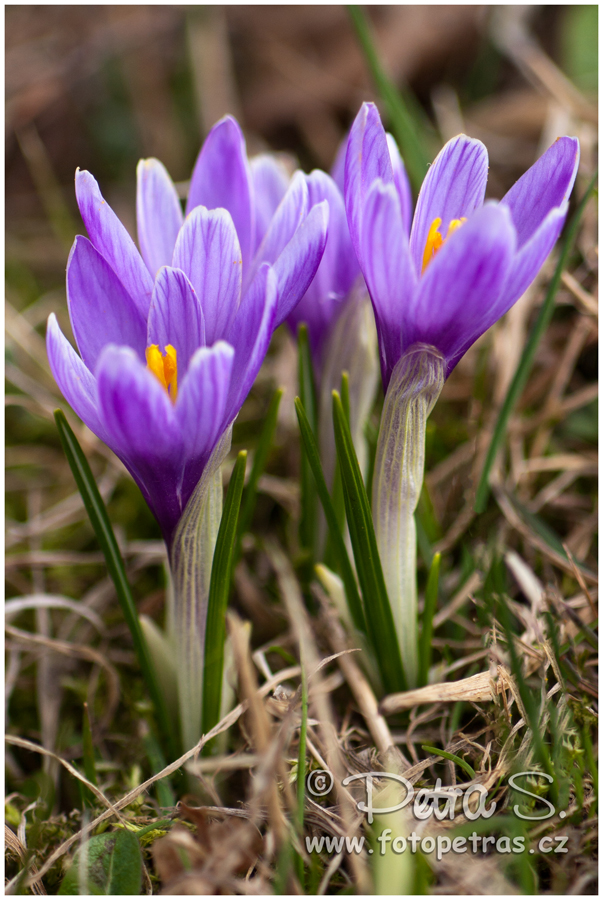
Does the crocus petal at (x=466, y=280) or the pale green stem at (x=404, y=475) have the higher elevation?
the crocus petal at (x=466, y=280)

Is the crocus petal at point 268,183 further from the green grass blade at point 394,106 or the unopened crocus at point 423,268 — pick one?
the green grass blade at point 394,106

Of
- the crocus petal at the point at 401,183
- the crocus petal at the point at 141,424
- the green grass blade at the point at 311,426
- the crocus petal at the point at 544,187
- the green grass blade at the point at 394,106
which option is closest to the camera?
the crocus petal at the point at 141,424

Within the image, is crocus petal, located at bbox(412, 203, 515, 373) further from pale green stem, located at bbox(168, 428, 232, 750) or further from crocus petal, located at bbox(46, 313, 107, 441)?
crocus petal, located at bbox(46, 313, 107, 441)

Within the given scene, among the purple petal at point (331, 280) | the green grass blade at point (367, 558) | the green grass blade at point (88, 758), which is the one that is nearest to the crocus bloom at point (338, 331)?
the purple petal at point (331, 280)

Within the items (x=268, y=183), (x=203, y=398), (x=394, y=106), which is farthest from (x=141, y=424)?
(x=394, y=106)

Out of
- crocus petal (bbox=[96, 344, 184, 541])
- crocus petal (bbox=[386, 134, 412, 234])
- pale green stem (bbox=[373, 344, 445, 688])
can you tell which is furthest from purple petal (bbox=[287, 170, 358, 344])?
crocus petal (bbox=[96, 344, 184, 541])

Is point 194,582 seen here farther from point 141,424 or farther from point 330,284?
point 330,284

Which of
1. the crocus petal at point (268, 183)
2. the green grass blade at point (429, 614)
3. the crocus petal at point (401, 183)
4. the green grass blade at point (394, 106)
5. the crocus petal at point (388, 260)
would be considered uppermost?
the green grass blade at point (394, 106)
